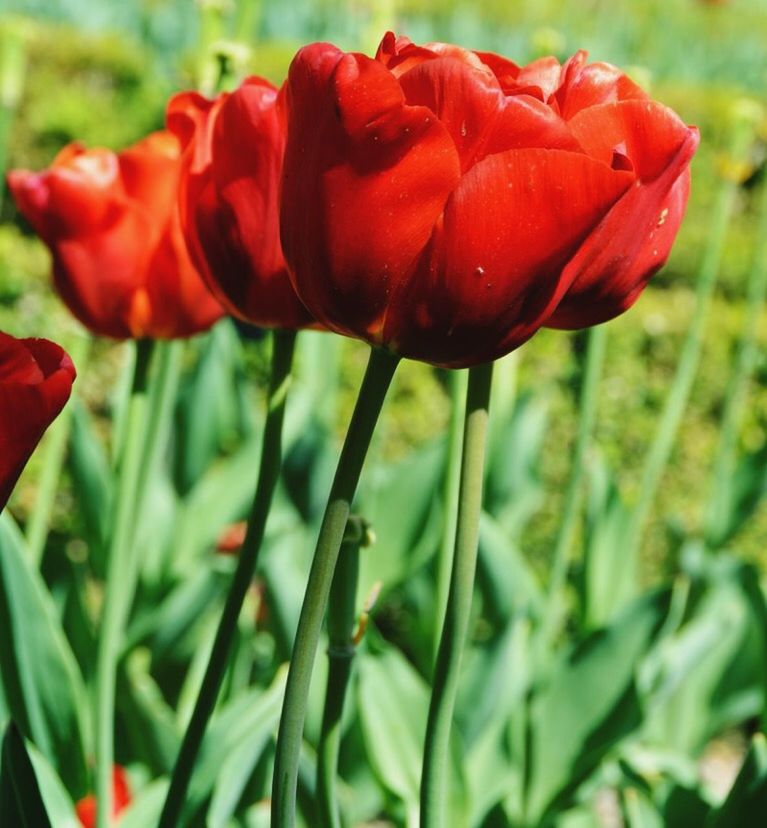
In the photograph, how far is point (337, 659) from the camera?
2.21 ft

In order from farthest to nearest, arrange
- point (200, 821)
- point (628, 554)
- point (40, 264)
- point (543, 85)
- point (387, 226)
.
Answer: point (40, 264) < point (628, 554) < point (200, 821) < point (543, 85) < point (387, 226)

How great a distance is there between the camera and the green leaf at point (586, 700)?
1402 mm

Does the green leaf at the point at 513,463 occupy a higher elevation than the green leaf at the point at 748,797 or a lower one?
higher

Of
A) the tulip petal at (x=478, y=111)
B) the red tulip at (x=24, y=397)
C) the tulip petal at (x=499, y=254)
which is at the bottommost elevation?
the red tulip at (x=24, y=397)

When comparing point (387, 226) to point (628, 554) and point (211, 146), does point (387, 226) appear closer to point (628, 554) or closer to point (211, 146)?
point (211, 146)

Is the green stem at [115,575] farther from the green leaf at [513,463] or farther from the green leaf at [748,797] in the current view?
the green leaf at [513,463]

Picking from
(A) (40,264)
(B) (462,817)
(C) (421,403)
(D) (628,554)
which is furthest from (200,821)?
(A) (40,264)

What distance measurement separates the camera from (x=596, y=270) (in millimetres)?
568

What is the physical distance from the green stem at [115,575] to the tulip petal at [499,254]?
419 mm

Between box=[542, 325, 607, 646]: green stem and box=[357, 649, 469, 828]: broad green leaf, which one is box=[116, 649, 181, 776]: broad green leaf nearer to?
box=[357, 649, 469, 828]: broad green leaf

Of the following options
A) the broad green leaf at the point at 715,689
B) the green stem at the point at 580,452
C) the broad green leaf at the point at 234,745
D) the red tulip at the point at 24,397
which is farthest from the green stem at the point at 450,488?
the broad green leaf at the point at 715,689

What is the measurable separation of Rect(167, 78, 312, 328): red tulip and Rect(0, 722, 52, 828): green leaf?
26 cm

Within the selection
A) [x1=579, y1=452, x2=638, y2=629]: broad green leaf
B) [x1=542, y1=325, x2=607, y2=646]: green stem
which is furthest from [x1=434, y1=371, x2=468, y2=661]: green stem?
[x1=579, y1=452, x2=638, y2=629]: broad green leaf

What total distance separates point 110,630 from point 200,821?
15cm
